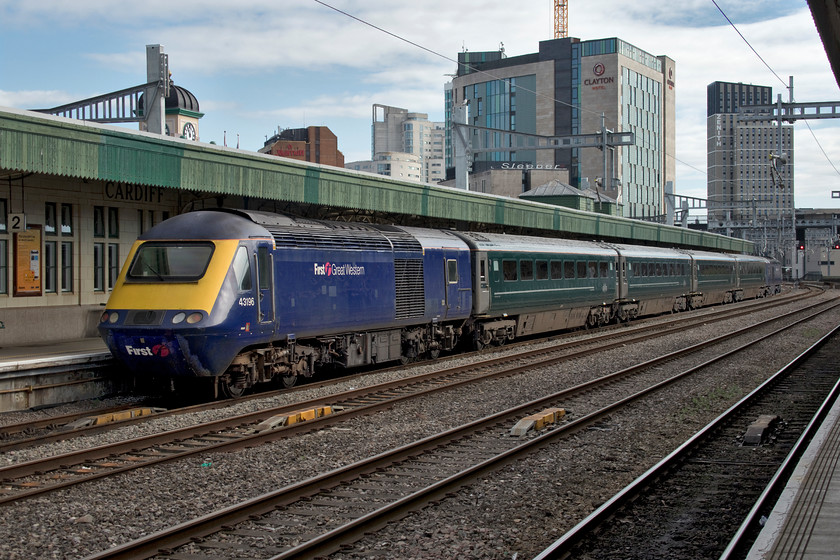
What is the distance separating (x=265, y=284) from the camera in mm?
14023

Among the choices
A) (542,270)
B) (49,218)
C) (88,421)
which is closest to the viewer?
(88,421)

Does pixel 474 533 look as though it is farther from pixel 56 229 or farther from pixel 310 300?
pixel 56 229

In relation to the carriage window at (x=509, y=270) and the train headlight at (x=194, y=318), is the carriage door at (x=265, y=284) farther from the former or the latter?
the carriage window at (x=509, y=270)

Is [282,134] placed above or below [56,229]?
above

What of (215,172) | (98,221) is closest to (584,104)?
(215,172)

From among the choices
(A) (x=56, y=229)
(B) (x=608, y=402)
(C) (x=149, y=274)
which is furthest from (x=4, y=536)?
(A) (x=56, y=229)

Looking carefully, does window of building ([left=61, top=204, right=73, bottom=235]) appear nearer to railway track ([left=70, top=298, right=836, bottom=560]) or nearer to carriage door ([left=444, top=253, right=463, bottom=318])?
carriage door ([left=444, top=253, right=463, bottom=318])

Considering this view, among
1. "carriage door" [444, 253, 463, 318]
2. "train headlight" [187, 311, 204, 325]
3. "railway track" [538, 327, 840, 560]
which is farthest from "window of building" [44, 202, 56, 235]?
"railway track" [538, 327, 840, 560]

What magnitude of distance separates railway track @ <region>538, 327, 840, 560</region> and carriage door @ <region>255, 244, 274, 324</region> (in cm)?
697

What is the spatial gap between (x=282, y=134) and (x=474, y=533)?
131 meters

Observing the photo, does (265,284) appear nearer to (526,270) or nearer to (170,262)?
(170,262)

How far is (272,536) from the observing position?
7168 millimetres

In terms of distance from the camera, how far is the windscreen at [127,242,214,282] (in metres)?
13.3

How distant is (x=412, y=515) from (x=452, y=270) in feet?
41.6
